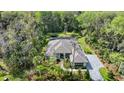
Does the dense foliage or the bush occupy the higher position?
the dense foliage

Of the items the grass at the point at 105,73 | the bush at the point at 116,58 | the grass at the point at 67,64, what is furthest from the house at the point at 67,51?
the bush at the point at 116,58

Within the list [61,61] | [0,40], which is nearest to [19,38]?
[0,40]

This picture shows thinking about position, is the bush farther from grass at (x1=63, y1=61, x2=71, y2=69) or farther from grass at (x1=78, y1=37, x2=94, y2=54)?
grass at (x1=63, y1=61, x2=71, y2=69)

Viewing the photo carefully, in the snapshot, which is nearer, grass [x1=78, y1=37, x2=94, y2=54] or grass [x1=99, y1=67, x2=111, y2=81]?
grass [x1=99, y1=67, x2=111, y2=81]

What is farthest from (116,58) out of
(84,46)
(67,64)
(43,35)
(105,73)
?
(43,35)

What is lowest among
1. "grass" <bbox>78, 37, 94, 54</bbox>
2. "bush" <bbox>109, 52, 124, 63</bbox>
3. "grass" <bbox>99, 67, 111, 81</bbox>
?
"grass" <bbox>99, 67, 111, 81</bbox>

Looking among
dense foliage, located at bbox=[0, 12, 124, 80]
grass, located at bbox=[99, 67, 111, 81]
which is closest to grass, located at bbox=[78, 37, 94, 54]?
dense foliage, located at bbox=[0, 12, 124, 80]

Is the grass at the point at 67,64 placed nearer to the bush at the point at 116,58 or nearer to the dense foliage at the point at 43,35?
the dense foliage at the point at 43,35
